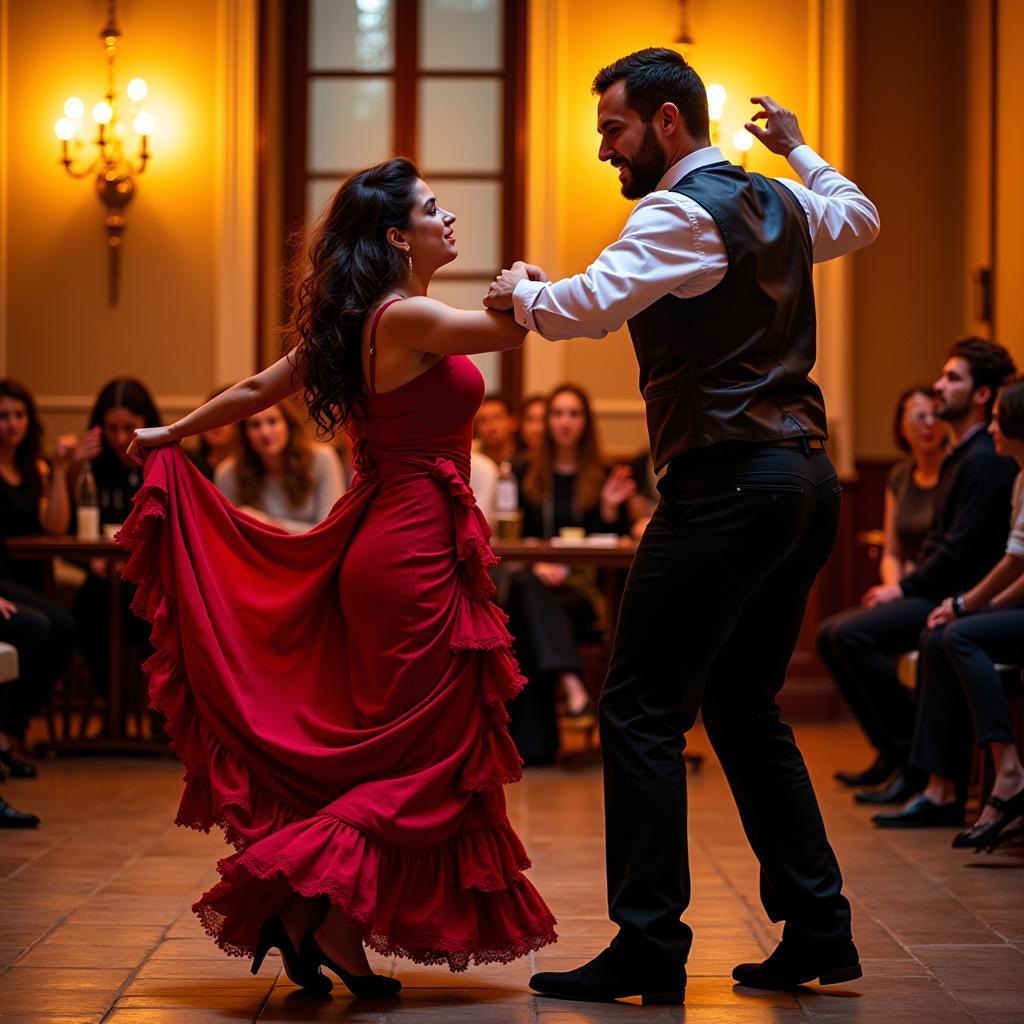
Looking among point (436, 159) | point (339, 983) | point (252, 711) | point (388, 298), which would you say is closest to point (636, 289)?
point (388, 298)

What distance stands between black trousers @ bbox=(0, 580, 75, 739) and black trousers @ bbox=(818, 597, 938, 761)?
8.05ft

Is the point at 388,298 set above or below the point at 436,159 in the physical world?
below

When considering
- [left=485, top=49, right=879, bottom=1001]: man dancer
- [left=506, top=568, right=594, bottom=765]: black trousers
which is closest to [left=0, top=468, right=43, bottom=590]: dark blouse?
[left=506, top=568, right=594, bottom=765]: black trousers

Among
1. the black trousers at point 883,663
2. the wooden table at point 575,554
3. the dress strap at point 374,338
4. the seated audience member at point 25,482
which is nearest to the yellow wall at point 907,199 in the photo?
the wooden table at point 575,554

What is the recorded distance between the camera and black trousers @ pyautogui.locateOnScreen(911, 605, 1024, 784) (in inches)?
164

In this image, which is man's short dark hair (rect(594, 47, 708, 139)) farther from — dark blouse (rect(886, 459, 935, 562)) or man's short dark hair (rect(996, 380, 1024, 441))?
dark blouse (rect(886, 459, 935, 562))

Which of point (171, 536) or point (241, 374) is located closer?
point (171, 536)

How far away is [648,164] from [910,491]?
9.70ft

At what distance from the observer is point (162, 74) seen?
6.89 meters

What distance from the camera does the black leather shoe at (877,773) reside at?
496 centimetres

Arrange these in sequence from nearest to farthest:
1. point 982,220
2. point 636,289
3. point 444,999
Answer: point 636,289
point 444,999
point 982,220

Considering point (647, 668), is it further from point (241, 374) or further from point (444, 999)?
point (241, 374)

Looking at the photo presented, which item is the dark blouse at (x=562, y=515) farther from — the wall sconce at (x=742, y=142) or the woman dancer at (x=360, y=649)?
the woman dancer at (x=360, y=649)

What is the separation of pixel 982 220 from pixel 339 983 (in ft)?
15.5
